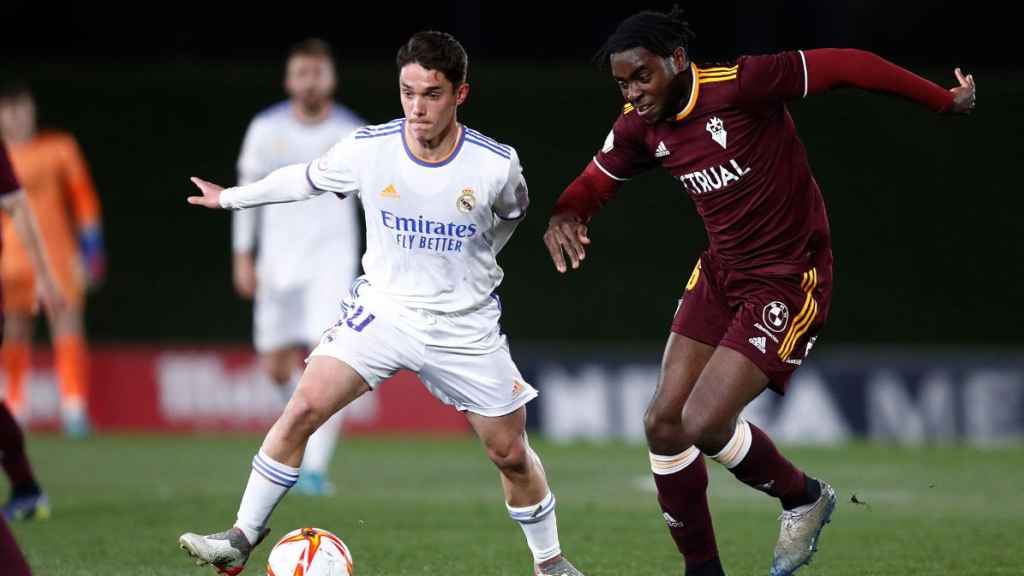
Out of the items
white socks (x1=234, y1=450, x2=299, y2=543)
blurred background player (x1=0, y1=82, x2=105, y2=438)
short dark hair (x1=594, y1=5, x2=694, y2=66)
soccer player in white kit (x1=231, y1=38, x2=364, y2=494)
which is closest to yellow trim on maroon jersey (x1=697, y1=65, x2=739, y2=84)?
short dark hair (x1=594, y1=5, x2=694, y2=66)

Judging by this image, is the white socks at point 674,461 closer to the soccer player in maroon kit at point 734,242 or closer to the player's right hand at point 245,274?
the soccer player in maroon kit at point 734,242

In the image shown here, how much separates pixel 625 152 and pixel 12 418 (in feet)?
12.2

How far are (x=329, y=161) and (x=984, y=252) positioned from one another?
928 cm

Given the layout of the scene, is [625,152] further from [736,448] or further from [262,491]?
[262,491]

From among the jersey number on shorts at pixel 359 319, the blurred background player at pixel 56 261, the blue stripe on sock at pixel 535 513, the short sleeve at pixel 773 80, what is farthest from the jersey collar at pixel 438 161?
the blurred background player at pixel 56 261

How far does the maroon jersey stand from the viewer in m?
5.92

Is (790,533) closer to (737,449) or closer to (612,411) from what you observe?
(737,449)

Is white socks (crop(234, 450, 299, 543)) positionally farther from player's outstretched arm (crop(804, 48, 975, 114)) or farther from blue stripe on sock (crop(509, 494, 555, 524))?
player's outstretched arm (crop(804, 48, 975, 114))

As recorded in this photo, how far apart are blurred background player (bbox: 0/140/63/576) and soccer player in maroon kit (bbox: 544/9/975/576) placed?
2.82 meters

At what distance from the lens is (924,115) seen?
1373 centimetres

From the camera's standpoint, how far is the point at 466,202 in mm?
5883

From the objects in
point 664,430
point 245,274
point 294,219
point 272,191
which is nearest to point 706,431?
point 664,430

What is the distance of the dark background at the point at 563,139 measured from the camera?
13766 millimetres

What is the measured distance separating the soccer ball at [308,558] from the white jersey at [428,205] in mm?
1008
